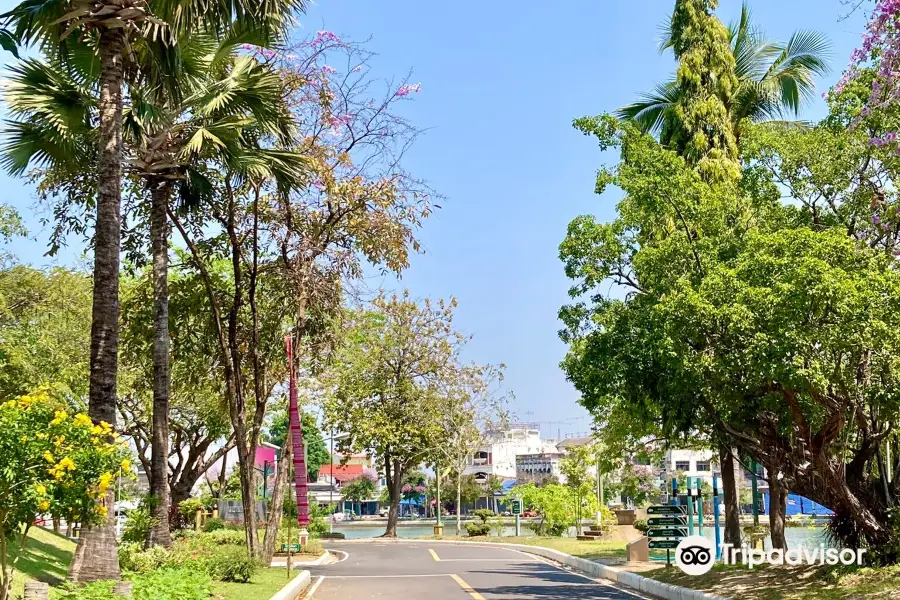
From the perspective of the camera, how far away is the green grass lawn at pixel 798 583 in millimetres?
12220

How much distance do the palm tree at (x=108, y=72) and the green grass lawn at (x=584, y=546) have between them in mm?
14001

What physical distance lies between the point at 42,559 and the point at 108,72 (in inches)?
392

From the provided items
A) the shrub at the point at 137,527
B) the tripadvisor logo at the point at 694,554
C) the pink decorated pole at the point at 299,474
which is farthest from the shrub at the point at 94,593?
the tripadvisor logo at the point at 694,554

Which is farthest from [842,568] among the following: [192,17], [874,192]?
[192,17]

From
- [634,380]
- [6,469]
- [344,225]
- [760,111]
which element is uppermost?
[760,111]

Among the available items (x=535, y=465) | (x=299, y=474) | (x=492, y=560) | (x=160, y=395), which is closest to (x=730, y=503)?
(x=492, y=560)

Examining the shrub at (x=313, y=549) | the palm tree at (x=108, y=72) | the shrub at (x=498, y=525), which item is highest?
the palm tree at (x=108, y=72)

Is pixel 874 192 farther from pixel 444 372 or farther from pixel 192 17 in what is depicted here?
pixel 444 372

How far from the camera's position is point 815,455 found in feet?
45.8

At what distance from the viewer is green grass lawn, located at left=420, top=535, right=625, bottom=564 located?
2438 cm

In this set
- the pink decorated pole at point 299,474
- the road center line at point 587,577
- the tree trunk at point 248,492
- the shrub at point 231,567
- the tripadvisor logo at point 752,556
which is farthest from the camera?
the tree trunk at point 248,492

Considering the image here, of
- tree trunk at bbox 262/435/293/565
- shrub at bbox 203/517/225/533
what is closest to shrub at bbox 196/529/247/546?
tree trunk at bbox 262/435/293/565

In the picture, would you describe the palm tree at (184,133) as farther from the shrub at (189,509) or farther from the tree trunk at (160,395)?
the shrub at (189,509)

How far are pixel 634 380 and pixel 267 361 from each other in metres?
10.3
